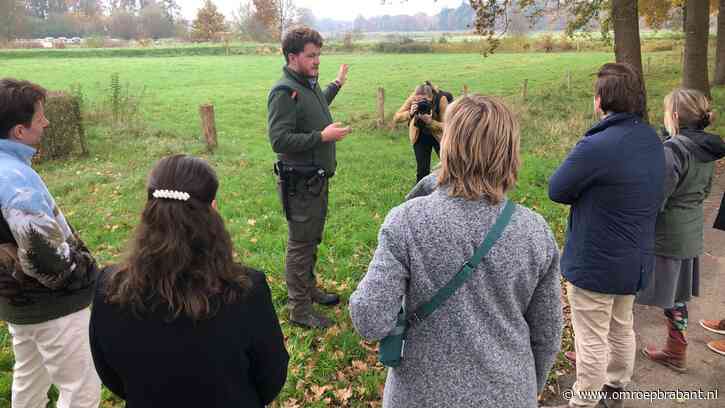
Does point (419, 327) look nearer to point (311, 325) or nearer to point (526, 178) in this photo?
point (311, 325)

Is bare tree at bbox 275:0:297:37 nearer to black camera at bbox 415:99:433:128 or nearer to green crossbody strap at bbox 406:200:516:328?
black camera at bbox 415:99:433:128

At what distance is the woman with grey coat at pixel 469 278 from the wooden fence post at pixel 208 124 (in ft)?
33.2

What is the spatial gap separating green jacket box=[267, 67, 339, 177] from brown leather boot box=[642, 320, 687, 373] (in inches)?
112

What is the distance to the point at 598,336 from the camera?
320 centimetres

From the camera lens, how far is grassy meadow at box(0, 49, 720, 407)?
13.4 feet

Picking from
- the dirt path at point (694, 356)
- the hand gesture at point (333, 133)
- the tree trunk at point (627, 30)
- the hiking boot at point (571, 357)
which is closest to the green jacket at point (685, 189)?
the dirt path at point (694, 356)

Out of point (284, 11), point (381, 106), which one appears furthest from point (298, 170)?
point (284, 11)

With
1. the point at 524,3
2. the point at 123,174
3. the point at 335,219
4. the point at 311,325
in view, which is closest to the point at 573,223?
the point at 311,325

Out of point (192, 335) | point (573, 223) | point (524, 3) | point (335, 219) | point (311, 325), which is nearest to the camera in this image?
point (192, 335)

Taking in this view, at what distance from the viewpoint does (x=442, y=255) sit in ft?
6.05

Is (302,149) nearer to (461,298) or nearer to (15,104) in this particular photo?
(15,104)

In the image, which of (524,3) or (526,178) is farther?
(524,3)

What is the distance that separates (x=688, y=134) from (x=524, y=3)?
1152cm

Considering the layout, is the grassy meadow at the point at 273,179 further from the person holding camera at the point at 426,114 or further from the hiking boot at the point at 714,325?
the hiking boot at the point at 714,325
